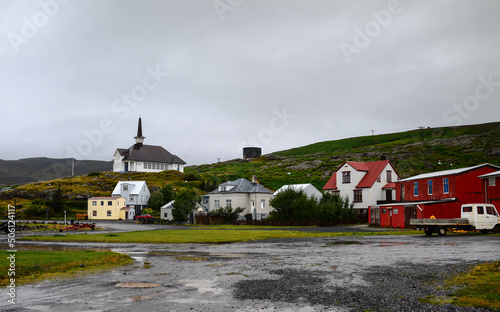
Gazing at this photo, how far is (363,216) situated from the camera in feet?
219

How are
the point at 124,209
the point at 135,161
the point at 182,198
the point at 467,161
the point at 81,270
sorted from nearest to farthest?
1. the point at 81,270
2. the point at 182,198
3. the point at 124,209
4. the point at 467,161
5. the point at 135,161

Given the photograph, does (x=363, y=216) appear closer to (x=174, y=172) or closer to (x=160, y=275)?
(x=160, y=275)

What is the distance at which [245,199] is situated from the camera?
8262cm

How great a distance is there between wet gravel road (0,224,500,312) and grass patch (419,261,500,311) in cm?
47

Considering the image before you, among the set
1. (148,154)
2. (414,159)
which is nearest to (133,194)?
(148,154)

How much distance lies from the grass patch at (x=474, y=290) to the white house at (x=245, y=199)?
220 ft

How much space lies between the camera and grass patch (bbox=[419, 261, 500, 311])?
10281 mm

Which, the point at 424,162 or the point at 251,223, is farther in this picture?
the point at 424,162

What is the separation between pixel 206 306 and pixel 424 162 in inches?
5389

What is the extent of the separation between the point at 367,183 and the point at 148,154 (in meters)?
95.4

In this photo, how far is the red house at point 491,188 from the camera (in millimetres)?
45438

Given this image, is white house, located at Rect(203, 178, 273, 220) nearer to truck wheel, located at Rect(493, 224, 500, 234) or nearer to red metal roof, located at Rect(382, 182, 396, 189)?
red metal roof, located at Rect(382, 182, 396, 189)

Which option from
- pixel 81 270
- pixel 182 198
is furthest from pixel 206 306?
pixel 182 198

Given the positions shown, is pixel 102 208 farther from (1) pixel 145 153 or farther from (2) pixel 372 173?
(2) pixel 372 173
